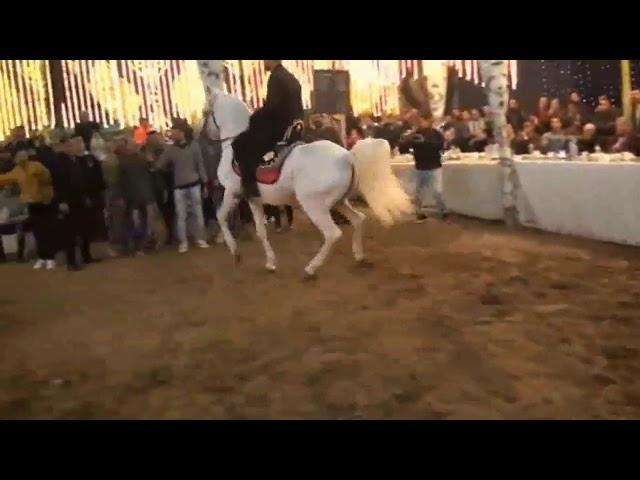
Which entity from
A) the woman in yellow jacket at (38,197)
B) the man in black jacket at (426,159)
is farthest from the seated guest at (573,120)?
the woman in yellow jacket at (38,197)

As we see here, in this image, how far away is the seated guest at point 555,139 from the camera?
7.66 m

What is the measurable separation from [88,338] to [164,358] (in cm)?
68

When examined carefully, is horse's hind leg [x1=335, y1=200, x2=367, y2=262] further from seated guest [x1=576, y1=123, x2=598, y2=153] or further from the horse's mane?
seated guest [x1=576, y1=123, x2=598, y2=153]

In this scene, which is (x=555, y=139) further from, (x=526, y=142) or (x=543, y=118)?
(x=543, y=118)

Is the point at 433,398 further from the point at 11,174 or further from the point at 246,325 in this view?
the point at 11,174

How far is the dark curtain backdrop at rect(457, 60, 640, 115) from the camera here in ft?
29.7

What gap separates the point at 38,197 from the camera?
5.96 m

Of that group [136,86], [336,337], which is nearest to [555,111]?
[136,86]

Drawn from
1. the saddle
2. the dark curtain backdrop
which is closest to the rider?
the saddle

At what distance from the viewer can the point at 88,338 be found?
435 cm

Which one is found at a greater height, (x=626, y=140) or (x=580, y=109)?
(x=580, y=109)

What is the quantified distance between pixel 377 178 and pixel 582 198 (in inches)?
82.2

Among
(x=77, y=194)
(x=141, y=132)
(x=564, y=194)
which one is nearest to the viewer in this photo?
(x=77, y=194)
